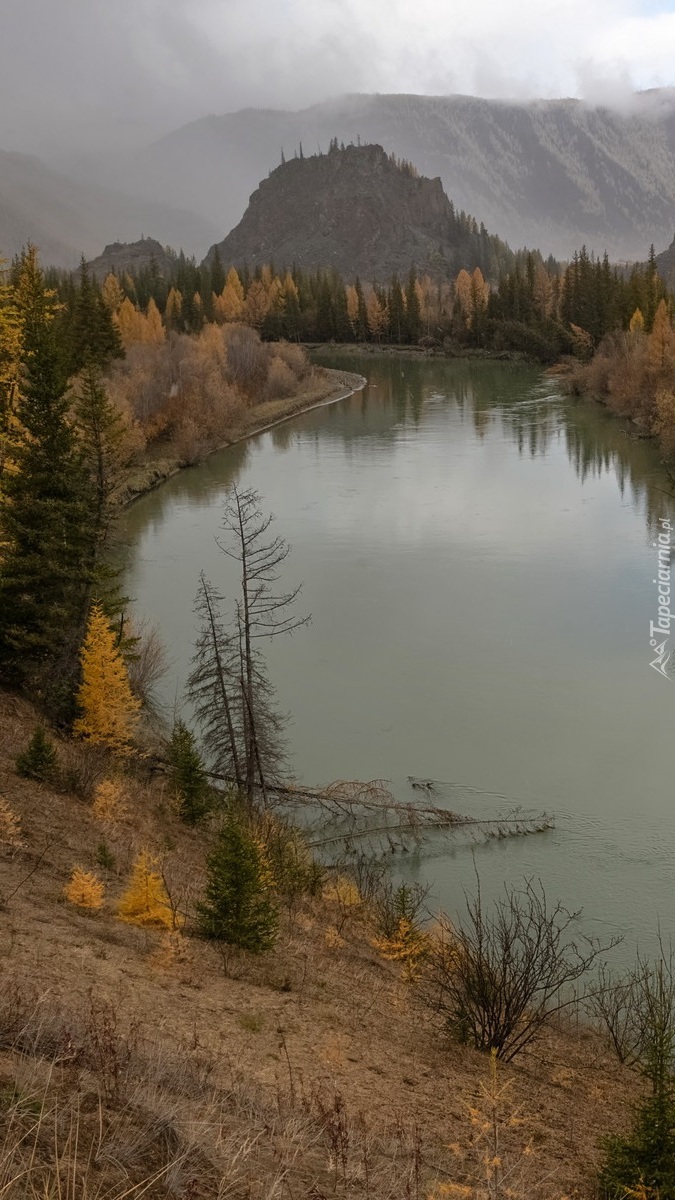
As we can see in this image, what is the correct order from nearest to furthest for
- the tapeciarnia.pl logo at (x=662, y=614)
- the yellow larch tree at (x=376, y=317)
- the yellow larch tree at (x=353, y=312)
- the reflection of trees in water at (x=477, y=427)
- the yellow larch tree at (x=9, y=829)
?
1. the yellow larch tree at (x=9, y=829)
2. the tapeciarnia.pl logo at (x=662, y=614)
3. the reflection of trees in water at (x=477, y=427)
4. the yellow larch tree at (x=376, y=317)
5. the yellow larch tree at (x=353, y=312)

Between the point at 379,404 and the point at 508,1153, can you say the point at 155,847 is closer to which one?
the point at 508,1153

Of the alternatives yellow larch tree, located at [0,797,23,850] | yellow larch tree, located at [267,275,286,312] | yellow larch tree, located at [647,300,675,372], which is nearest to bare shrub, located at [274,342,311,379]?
yellow larch tree, located at [647,300,675,372]

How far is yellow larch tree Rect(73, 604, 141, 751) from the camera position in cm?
1634

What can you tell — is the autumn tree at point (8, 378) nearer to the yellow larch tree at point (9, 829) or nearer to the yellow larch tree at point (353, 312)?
the yellow larch tree at point (9, 829)

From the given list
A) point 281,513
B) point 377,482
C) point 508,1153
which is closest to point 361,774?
point 508,1153

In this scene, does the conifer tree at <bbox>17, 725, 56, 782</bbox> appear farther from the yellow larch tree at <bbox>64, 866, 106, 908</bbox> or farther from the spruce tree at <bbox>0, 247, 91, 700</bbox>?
the yellow larch tree at <bbox>64, 866, 106, 908</bbox>

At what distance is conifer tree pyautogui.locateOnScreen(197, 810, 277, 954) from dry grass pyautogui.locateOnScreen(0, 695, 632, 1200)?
0.26 m

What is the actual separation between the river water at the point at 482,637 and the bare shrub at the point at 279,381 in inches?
838

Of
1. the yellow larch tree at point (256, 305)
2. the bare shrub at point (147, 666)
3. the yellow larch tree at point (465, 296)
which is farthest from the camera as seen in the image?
the yellow larch tree at point (256, 305)

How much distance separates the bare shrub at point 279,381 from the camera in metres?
71.8

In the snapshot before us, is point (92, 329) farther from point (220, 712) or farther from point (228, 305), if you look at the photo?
point (228, 305)

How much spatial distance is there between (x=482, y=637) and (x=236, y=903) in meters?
15.5

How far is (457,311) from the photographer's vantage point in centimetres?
11456

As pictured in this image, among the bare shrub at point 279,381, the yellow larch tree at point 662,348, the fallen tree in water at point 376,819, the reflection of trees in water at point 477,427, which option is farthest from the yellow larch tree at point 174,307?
the fallen tree in water at point 376,819
